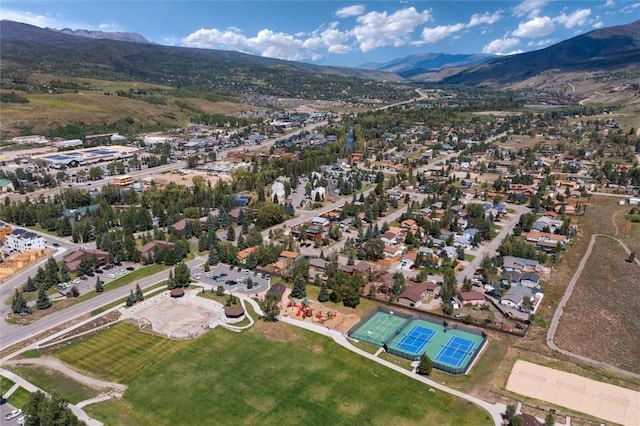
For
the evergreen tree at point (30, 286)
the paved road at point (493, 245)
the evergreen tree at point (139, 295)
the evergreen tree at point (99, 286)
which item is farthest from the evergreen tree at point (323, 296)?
the evergreen tree at point (30, 286)

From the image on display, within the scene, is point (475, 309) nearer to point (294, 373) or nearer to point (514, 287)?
point (514, 287)

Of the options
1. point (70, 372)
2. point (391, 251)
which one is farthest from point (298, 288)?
point (70, 372)

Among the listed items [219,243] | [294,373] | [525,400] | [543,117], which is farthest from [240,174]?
[543,117]

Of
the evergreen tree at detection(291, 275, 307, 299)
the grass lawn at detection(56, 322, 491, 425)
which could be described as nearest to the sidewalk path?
the grass lawn at detection(56, 322, 491, 425)

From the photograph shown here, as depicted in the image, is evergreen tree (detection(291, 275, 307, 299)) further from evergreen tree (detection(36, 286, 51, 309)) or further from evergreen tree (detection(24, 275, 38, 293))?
evergreen tree (detection(24, 275, 38, 293))

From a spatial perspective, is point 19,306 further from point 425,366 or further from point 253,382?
point 425,366

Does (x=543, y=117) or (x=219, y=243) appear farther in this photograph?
(x=543, y=117)
